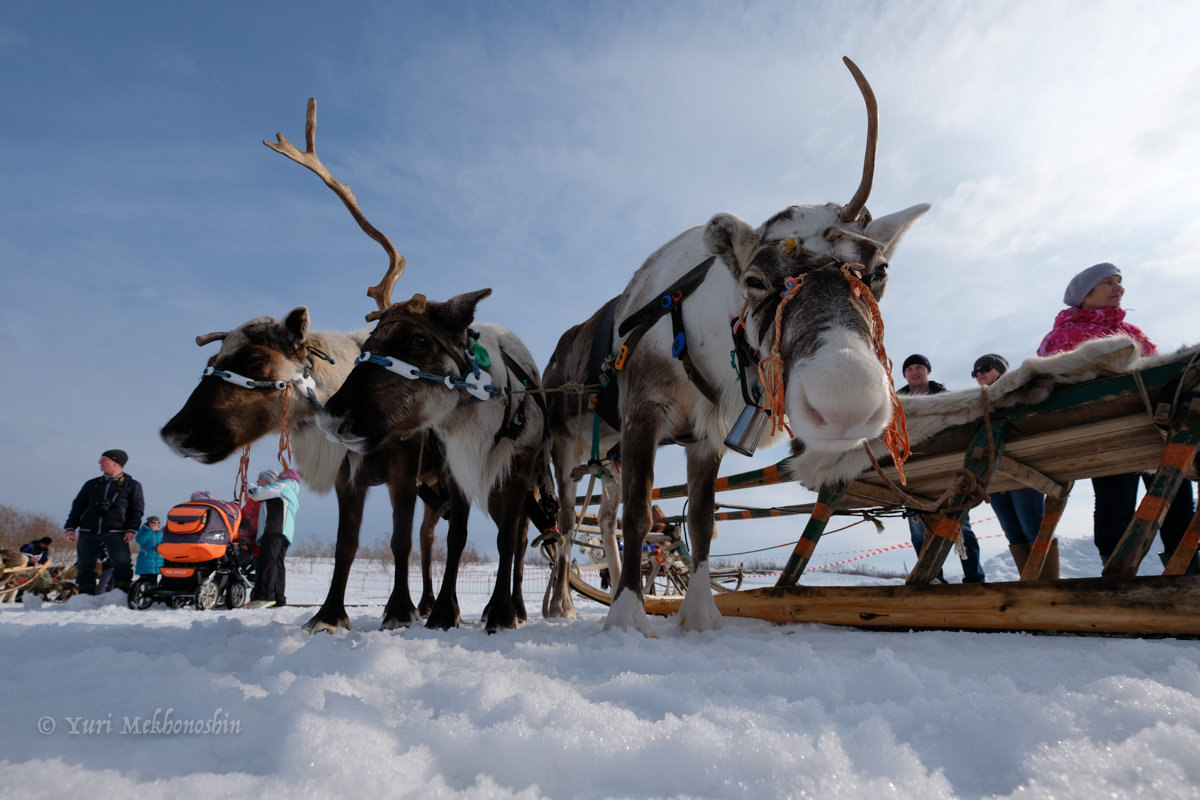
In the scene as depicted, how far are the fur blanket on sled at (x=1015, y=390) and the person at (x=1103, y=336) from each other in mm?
1025

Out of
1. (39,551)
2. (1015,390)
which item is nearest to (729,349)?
(1015,390)

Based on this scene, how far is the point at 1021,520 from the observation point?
13.3ft

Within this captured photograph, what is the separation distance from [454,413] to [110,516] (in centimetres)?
752

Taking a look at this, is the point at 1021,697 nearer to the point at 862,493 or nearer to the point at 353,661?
the point at 353,661

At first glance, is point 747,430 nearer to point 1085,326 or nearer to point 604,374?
point 604,374

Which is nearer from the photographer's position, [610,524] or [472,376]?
[472,376]

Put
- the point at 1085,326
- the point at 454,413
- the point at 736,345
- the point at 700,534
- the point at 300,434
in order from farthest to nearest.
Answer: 1. the point at 300,434
2. the point at 454,413
3. the point at 1085,326
4. the point at 700,534
5. the point at 736,345

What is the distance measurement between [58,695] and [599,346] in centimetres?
289

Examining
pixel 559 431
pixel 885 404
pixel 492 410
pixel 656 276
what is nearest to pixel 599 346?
pixel 656 276

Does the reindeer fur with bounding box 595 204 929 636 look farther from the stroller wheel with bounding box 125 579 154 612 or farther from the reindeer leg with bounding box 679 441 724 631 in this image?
the stroller wheel with bounding box 125 579 154 612

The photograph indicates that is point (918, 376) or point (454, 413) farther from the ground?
point (918, 376)

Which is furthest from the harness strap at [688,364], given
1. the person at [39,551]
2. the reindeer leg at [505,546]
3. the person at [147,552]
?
the person at [39,551]

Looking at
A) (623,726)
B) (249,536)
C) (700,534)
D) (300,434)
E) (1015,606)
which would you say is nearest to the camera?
(623,726)

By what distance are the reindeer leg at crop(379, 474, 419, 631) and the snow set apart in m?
2.03
